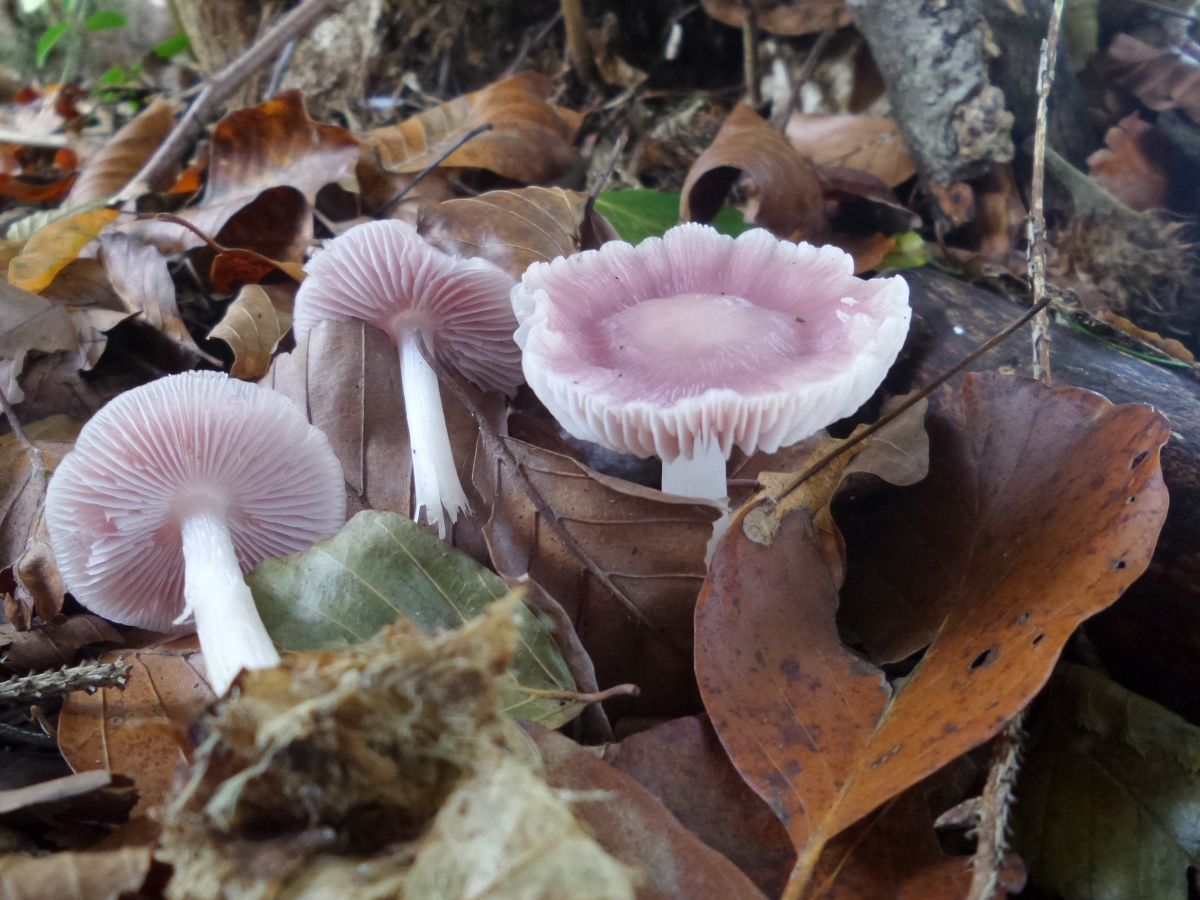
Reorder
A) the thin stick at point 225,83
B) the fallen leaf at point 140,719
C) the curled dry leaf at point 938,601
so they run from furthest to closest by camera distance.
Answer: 1. the thin stick at point 225,83
2. the fallen leaf at point 140,719
3. the curled dry leaf at point 938,601

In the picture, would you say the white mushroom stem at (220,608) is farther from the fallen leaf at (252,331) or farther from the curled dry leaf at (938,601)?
the curled dry leaf at (938,601)

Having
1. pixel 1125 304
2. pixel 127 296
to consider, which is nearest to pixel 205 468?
pixel 127 296

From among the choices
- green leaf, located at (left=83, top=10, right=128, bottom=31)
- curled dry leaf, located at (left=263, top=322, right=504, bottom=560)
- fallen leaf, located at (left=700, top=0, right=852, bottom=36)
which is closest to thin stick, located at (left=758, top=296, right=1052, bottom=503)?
curled dry leaf, located at (left=263, top=322, right=504, bottom=560)

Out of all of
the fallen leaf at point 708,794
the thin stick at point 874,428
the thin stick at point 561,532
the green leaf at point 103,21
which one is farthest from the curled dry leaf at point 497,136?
the green leaf at point 103,21

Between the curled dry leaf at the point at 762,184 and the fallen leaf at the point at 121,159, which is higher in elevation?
the fallen leaf at the point at 121,159

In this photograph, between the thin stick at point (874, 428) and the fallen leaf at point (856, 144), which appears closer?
the thin stick at point (874, 428)

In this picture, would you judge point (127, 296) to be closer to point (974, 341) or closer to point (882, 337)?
point (882, 337)

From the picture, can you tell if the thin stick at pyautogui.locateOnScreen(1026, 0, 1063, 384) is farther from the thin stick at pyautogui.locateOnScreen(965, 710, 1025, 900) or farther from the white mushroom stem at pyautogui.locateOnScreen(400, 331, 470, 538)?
the white mushroom stem at pyautogui.locateOnScreen(400, 331, 470, 538)
